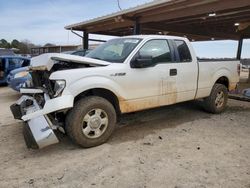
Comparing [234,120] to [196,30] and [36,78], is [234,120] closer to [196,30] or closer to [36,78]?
[36,78]

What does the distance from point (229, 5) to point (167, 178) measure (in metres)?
6.59

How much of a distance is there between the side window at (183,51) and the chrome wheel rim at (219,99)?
1452 mm

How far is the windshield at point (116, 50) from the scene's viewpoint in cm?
466

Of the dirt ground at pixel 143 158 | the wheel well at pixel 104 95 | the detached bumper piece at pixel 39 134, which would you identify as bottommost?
the dirt ground at pixel 143 158

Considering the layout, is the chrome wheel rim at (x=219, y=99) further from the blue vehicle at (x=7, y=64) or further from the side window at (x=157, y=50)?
the blue vehicle at (x=7, y=64)

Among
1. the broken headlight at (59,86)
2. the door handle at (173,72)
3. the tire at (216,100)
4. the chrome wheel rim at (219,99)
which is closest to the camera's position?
the broken headlight at (59,86)

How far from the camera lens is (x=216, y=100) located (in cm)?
634

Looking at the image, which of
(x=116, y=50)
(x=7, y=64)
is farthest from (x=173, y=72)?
(x=7, y=64)

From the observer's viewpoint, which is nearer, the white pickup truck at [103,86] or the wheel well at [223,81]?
the white pickup truck at [103,86]

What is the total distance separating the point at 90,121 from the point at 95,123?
0.33 feet

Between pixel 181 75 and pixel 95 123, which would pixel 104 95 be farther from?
pixel 181 75

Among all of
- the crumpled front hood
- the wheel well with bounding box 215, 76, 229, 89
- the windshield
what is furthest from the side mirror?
the wheel well with bounding box 215, 76, 229, 89

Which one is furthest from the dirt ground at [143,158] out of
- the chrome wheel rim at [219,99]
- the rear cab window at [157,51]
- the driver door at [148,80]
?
the rear cab window at [157,51]

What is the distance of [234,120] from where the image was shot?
5852mm
